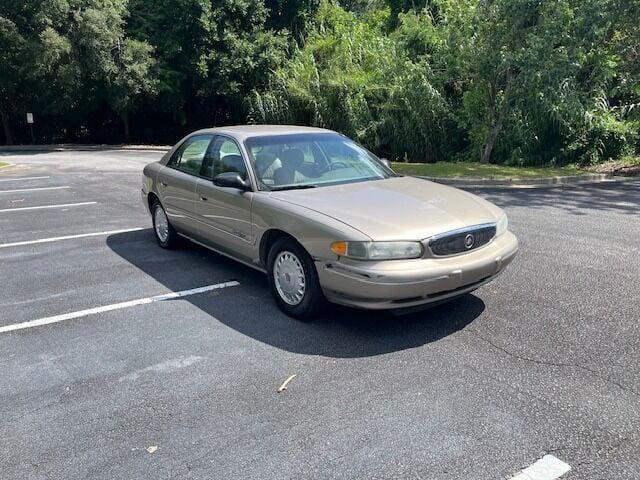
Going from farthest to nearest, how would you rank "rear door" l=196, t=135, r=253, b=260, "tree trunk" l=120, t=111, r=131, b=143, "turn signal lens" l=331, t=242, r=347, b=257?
"tree trunk" l=120, t=111, r=131, b=143 < "rear door" l=196, t=135, r=253, b=260 < "turn signal lens" l=331, t=242, r=347, b=257

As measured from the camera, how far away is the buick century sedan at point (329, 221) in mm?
4172

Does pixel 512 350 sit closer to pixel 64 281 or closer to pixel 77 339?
pixel 77 339

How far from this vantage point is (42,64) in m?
A: 26.1

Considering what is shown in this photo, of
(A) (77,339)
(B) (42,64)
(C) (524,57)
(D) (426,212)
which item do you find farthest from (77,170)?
(D) (426,212)

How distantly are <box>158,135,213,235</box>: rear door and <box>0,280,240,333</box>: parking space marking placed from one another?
862 millimetres

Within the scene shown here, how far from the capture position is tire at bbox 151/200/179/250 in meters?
6.88

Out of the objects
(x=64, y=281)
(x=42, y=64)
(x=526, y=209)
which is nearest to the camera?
(x=64, y=281)

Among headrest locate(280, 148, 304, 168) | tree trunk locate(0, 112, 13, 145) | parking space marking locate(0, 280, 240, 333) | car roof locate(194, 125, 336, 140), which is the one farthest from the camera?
tree trunk locate(0, 112, 13, 145)

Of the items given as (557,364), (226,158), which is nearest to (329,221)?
(226,158)

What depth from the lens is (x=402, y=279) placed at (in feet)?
13.4

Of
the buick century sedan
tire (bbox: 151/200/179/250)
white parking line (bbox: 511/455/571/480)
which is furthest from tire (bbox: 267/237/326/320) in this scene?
tire (bbox: 151/200/179/250)

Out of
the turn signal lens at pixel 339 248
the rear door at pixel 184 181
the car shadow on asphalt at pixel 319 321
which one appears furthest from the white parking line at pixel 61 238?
the turn signal lens at pixel 339 248

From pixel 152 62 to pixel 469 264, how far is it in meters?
27.8

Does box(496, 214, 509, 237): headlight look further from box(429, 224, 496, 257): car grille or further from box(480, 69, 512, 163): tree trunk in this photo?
box(480, 69, 512, 163): tree trunk
